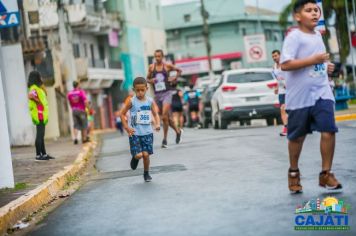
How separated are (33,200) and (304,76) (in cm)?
352

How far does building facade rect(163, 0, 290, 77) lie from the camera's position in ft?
252

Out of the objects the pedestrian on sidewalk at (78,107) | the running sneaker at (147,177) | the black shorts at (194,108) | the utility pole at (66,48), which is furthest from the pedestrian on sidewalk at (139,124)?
the black shorts at (194,108)

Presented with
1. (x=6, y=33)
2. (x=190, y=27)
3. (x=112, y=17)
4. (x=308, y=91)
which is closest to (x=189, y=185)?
(x=308, y=91)

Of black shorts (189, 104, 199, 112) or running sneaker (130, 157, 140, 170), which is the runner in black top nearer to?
black shorts (189, 104, 199, 112)

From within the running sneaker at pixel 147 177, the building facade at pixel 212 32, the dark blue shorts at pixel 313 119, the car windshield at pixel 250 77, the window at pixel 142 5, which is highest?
the window at pixel 142 5

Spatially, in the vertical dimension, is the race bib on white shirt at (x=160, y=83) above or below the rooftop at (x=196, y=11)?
below

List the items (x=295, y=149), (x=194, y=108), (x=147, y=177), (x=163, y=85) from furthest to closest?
(x=194, y=108) → (x=163, y=85) → (x=147, y=177) → (x=295, y=149)

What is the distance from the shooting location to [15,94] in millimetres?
26281

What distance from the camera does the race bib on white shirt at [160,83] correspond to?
16.6 meters

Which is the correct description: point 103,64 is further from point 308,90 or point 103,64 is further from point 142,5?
point 308,90

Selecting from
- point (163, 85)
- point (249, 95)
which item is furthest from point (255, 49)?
point (163, 85)

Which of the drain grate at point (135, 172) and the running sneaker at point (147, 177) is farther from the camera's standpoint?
the drain grate at point (135, 172)

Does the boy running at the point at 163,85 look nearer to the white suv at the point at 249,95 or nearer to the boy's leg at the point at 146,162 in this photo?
the boy's leg at the point at 146,162

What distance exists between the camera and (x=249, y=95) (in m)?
23.0
